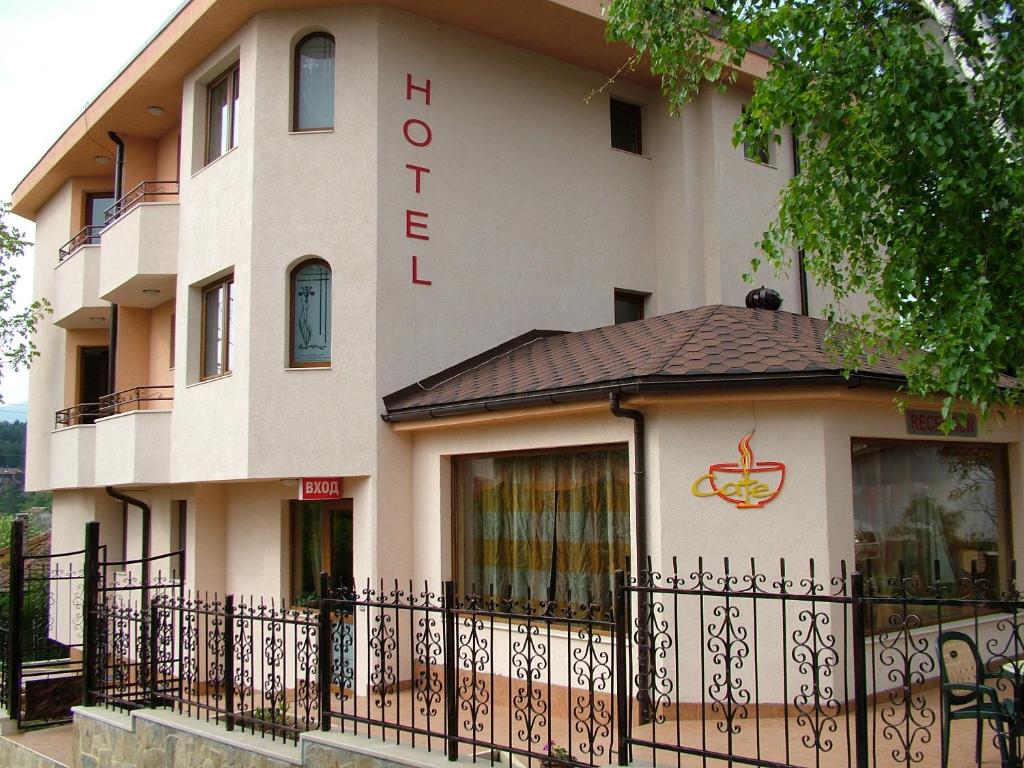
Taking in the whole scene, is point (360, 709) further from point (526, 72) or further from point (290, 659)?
point (526, 72)

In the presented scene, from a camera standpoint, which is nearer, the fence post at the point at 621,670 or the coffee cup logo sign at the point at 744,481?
the fence post at the point at 621,670

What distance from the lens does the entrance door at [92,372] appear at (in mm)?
20344

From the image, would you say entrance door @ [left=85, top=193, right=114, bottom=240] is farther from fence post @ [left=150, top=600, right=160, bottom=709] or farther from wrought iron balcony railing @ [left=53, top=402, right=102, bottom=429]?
fence post @ [left=150, top=600, right=160, bottom=709]

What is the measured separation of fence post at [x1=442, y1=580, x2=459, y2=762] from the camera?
696 centimetres

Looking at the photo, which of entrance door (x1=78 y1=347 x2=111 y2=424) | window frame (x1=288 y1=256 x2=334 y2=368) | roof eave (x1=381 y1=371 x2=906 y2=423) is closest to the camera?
roof eave (x1=381 y1=371 x2=906 y2=423)

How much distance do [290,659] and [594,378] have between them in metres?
6.39

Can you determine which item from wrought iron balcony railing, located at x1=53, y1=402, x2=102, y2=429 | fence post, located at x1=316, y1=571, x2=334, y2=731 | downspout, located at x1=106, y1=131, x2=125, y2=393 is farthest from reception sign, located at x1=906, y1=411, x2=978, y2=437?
wrought iron balcony railing, located at x1=53, y1=402, x2=102, y2=429

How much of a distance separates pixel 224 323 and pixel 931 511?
9.27 m

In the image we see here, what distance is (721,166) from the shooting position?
15797 mm

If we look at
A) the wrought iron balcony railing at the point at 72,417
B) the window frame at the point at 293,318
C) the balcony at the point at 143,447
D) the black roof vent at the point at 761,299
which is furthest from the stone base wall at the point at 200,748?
the wrought iron balcony railing at the point at 72,417

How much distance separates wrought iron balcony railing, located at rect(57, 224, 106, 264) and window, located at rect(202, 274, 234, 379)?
5.49 meters

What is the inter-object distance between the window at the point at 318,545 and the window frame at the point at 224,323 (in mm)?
2145

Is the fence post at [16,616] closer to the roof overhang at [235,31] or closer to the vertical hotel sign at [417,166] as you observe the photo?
the vertical hotel sign at [417,166]

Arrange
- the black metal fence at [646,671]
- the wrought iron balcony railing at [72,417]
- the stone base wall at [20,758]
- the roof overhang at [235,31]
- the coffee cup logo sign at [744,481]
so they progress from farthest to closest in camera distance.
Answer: the wrought iron balcony railing at [72,417], the roof overhang at [235,31], the stone base wall at [20,758], the coffee cup logo sign at [744,481], the black metal fence at [646,671]
